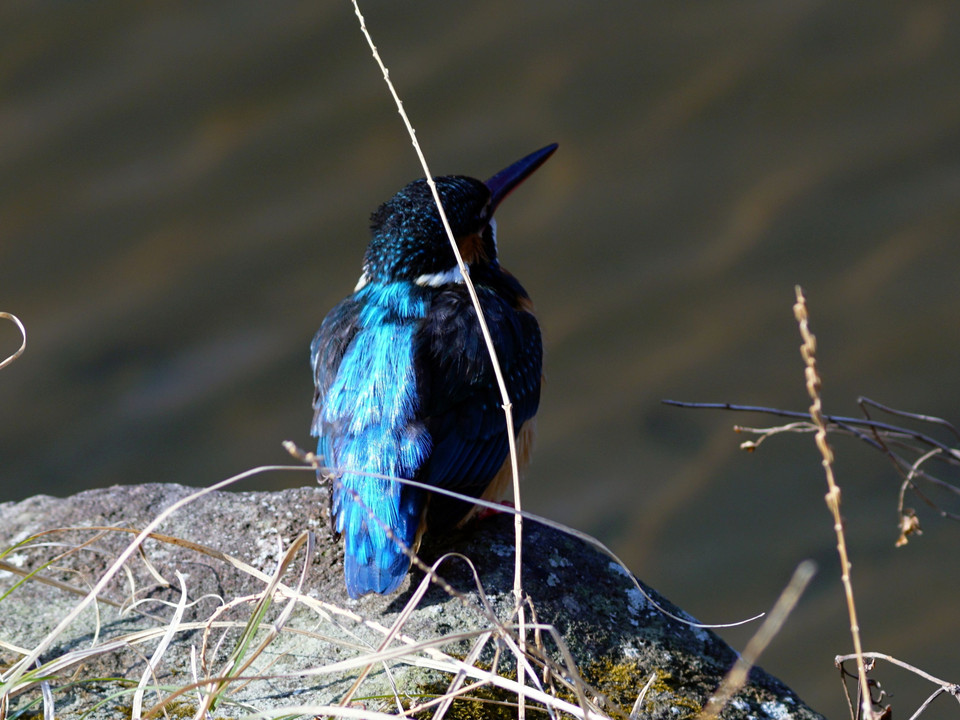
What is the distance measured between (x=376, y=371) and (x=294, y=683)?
2.70 ft

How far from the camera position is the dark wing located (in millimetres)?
2570

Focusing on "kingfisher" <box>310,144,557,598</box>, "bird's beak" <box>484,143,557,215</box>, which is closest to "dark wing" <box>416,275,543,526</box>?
"kingfisher" <box>310,144,557,598</box>

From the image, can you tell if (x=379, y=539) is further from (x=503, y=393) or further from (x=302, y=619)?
(x=503, y=393)

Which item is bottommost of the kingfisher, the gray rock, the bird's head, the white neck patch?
the gray rock

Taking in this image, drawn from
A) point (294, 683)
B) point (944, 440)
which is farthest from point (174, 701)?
point (944, 440)

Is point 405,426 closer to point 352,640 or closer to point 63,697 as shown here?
point 352,640

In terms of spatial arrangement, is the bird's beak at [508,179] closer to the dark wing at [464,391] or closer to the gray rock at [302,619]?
the dark wing at [464,391]

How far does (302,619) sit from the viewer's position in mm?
2348

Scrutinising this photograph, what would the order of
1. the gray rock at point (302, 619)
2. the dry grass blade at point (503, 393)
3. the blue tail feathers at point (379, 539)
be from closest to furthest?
1. the dry grass blade at point (503, 393)
2. the gray rock at point (302, 619)
3. the blue tail feathers at point (379, 539)

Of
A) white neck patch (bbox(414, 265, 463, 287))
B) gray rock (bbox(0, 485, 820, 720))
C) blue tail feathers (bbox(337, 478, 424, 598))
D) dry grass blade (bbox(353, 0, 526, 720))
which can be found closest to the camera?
dry grass blade (bbox(353, 0, 526, 720))

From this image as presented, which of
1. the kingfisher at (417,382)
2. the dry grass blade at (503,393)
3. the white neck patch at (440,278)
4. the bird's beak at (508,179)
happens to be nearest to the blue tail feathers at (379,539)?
the kingfisher at (417,382)

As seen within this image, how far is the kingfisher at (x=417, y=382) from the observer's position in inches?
93.2

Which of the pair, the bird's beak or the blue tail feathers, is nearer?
the blue tail feathers

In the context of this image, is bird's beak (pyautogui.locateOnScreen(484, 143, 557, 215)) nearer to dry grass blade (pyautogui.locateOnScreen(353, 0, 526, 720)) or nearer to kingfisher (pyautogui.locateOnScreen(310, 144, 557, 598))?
kingfisher (pyautogui.locateOnScreen(310, 144, 557, 598))
